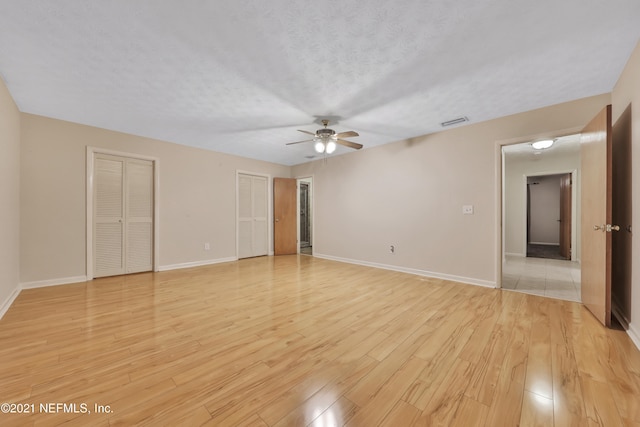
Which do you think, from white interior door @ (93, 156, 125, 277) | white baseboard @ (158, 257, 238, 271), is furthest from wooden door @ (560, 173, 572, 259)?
white interior door @ (93, 156, 125, 277)

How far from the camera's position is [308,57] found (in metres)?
2.13

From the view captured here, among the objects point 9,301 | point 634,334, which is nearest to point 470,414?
point 634,334

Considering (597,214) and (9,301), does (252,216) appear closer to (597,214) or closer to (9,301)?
(9,301)

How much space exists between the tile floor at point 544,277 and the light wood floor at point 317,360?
45cm

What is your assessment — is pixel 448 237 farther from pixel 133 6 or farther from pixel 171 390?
pixel 133 6

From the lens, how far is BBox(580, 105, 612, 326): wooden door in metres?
2.22

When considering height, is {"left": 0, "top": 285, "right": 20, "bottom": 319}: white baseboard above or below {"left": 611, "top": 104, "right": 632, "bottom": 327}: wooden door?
below

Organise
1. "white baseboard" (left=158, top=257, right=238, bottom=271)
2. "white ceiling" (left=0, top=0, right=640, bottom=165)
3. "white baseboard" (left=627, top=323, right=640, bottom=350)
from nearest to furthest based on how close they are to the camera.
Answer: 1. "white ceiling" (left=0, top=0, right=640, bottom=165)
2. "white baseboard" (left=627, top=323, right=640, bottom=350)
3. "white baseboard" (left=158, top=257, right=238, bottom=271)

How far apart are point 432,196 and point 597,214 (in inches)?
75.6

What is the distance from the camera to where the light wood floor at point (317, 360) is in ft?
4.17

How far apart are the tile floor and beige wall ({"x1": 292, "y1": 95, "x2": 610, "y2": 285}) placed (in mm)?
615

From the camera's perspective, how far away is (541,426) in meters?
1.19

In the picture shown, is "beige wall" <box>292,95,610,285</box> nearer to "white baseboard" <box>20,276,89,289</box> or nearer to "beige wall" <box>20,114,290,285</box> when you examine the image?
"beige wall" <box>20,114,290,285</box>

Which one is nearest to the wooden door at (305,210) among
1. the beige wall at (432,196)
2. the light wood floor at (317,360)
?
the beige wall at (432,196)
